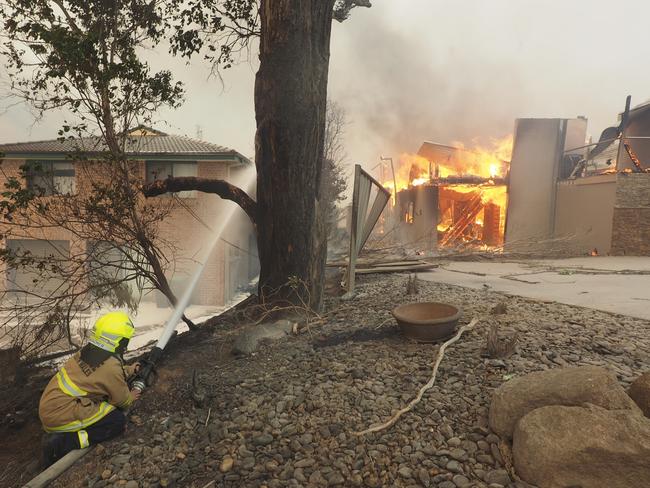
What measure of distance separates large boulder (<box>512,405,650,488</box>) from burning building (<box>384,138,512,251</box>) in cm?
1558

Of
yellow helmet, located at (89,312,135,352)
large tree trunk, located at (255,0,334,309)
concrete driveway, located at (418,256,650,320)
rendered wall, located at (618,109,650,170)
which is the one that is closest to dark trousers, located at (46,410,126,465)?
yellow helmet, located at (89,312,135,352)

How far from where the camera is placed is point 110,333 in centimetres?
329

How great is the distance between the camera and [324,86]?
552 centimetres

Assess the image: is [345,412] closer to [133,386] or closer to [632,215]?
[133,386]

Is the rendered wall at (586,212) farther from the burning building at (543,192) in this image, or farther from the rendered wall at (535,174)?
the rendered wall at (535,174)

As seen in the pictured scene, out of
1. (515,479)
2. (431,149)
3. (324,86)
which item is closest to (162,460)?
(515,479)

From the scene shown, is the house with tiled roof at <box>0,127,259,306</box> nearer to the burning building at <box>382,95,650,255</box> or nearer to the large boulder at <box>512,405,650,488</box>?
the burning building at <box>382,95,650,255</box>

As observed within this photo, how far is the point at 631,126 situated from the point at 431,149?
9657 mm

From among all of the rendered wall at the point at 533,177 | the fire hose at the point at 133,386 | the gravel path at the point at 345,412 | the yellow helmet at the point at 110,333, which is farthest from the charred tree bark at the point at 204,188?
the rendered wall at the point at 533,177

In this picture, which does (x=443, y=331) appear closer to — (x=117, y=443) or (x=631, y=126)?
(x=117, y=443)

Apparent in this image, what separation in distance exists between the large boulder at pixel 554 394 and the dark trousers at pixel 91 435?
3086mm

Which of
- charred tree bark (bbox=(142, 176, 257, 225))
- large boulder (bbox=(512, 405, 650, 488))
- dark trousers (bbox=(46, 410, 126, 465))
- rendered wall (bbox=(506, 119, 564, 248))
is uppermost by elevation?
rendered wall (bbox=(506, 119, 564, 248))

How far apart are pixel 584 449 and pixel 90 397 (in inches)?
146

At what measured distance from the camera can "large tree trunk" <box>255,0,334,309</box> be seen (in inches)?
201
